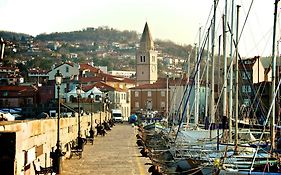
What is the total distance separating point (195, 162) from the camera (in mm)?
30359

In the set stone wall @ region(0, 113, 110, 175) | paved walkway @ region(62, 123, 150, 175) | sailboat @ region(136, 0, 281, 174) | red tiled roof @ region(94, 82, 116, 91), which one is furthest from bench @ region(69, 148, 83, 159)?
red tiled roof @ region(94, 82, 116, 91)

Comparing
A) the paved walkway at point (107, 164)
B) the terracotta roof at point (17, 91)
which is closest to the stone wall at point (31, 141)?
the paved walkway at point (107, 164)

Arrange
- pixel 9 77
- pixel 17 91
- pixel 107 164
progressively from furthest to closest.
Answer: pixel 9 77
pixel 17 91
pixel 107 164

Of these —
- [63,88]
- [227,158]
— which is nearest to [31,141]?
[227,158]

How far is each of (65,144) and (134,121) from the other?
285 feet

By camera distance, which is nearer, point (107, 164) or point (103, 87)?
point (107, 164)

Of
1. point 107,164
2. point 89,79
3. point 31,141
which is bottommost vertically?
point 107,164

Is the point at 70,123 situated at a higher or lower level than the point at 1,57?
lower

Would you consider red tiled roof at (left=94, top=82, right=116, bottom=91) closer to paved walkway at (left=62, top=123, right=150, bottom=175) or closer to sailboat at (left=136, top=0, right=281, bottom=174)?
sailboat at (left=136, top=0, right=281, bottom=174)

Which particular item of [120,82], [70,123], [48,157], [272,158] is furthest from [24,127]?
[120,82]

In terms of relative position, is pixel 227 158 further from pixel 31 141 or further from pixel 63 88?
pixel 63 88

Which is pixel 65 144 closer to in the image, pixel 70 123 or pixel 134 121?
pixel 70 123

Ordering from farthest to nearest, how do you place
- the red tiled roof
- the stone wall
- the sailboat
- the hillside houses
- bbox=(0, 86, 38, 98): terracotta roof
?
1. the red tiled roof
2. bbox=(0, 86, 38, 98): terracotta roof
3. the hillside houses
4. the sailboat
5. the stone wall

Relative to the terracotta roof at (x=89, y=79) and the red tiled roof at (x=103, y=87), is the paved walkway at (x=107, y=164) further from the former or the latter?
the terracotta roof at (x=89, y=79)
